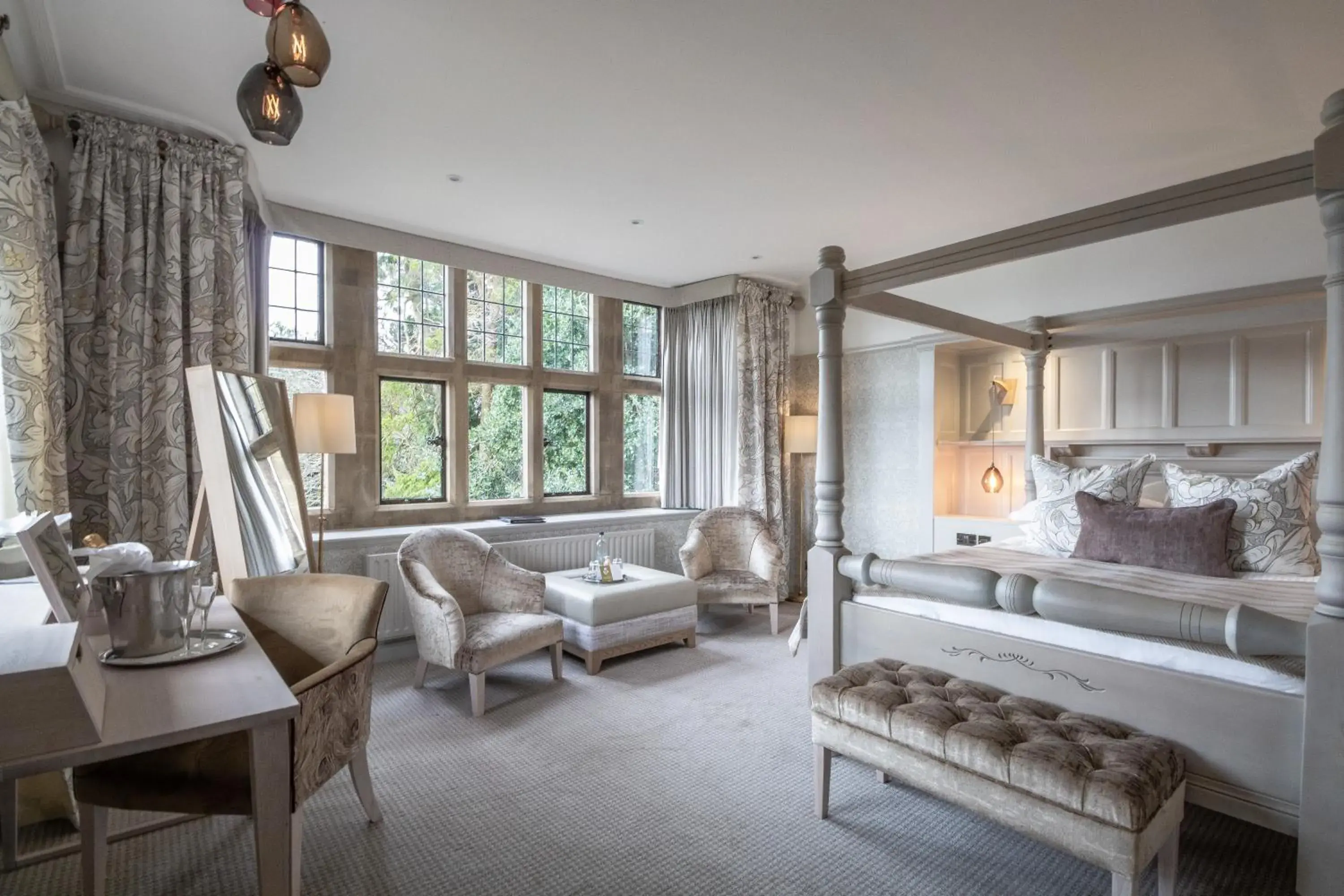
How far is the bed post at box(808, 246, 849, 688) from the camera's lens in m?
2.85

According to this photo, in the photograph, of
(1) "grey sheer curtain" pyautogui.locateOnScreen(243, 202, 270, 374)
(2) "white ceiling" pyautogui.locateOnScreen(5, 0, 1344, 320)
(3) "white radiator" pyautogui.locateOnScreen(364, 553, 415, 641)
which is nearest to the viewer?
(2) "white ceiling" pyautogui.locateOnScreen(5, 0, 1344, 320)

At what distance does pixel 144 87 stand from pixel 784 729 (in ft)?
12.8

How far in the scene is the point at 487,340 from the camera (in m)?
5.19

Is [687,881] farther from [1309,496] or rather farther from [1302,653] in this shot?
[1309,496]

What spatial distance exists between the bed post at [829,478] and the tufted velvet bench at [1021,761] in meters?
0.45

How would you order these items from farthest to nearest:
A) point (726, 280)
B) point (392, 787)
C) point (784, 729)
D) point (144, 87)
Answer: point (726, 280)
point (784, 729)
point (144, 87)
point (392, 787)

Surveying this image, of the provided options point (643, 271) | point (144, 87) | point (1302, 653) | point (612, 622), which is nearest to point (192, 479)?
point (144, 87)

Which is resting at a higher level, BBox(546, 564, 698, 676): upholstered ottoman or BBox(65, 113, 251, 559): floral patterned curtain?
BBox(65, 113, 251, 559): floral patterned curtain

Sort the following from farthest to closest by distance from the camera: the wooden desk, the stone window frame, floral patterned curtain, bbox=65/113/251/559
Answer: the stone window frame
floral patterned curtain, bbox=65/113/251/559
the wooden desk

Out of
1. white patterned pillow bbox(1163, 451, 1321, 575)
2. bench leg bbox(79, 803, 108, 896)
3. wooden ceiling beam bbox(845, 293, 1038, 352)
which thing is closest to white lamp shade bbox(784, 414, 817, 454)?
wooden ceiling beam bbox(845, 293, 1038, 352)

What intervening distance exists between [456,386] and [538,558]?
54.5 inches

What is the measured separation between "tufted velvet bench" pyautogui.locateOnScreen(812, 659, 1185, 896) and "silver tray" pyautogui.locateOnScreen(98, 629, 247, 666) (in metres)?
1.79

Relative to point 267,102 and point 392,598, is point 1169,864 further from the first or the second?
point 392,598

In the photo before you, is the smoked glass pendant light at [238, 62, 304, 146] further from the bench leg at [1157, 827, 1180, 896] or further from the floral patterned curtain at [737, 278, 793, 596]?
the floral patterned curtain at [737, 278, 793, 596]
